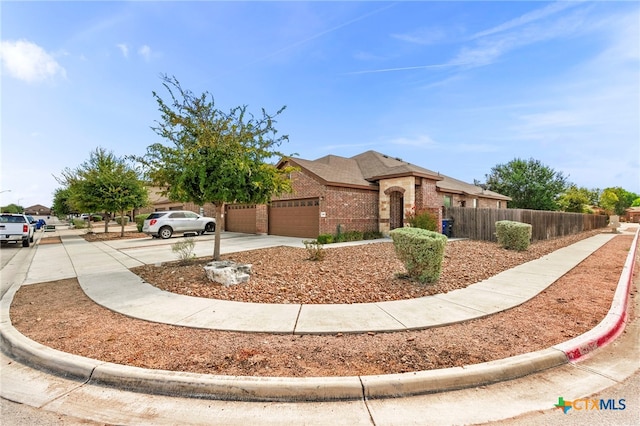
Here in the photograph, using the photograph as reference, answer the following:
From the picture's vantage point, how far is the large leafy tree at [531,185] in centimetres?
3331

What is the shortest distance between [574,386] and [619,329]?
7.69 feet

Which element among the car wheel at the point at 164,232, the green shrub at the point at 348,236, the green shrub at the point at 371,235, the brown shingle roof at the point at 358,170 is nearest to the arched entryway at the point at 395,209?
the green shrub at the point at 371,235

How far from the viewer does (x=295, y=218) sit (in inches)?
674

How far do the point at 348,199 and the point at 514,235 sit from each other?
7661mm

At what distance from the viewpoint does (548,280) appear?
693 centimetres

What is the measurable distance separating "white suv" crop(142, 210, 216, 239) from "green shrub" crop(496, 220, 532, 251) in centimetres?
1638

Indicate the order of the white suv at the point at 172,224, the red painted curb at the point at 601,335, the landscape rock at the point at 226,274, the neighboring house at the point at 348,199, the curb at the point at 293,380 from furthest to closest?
the white suv at the point at 172,224
the neighboring house at the point at 348,199
the landscape rock at the point at 226,274
the red painted curb at the point at 601,335
the curb at the point at 293,380

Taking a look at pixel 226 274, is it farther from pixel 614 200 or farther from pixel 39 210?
pixel 39 210

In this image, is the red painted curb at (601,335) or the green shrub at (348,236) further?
the green shrub at (348,236)

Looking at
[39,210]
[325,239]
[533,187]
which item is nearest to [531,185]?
[533,187]

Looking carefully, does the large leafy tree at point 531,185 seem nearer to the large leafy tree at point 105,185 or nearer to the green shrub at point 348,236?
the green shrub at point 348,236

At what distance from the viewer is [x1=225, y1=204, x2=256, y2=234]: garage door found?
2033 cm

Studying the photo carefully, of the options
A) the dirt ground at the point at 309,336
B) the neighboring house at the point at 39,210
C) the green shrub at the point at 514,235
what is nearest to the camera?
the dirt ground at the point at 309,336

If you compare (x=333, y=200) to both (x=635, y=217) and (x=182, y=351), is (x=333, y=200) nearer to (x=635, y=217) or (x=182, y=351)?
(x=182, y=351)
